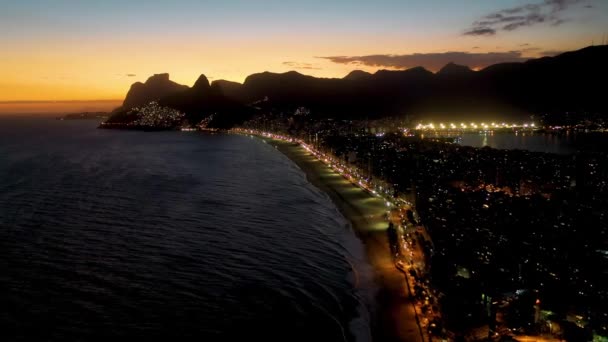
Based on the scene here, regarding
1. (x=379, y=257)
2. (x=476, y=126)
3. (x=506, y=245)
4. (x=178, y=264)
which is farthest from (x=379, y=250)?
(x=476, y=126)

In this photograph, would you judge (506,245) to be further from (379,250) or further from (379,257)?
(379,257)

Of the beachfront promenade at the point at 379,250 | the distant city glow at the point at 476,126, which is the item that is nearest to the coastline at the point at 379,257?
the beachfront promenade at the point at 379,250

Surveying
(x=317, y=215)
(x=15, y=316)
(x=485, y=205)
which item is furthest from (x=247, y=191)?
(x=15, y=316)

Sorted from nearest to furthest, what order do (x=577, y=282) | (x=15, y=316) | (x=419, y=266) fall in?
1. (x=15, y=316)
2. (x=577, y=282)
3. (x=419, y=266)

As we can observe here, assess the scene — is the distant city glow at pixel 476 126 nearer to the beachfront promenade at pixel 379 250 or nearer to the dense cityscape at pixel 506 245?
the dense cityscape at pixel 506 245

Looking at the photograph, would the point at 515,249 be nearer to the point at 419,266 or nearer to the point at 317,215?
the point at 419,266

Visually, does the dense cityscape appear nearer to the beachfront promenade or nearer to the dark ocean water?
the beachfront promenade

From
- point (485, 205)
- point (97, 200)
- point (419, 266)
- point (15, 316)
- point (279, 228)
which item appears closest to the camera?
point (15, 316)
